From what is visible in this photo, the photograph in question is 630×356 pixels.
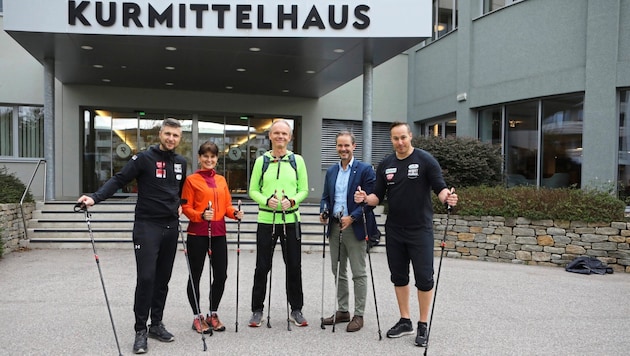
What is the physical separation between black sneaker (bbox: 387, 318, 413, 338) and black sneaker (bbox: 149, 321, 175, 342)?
191 centimetres

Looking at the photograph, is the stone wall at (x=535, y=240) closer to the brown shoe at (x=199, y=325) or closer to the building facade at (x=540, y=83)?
the building facade at (x=540, y=83)

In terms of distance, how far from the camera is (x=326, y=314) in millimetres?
4914

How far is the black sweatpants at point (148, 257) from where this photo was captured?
12.6 ft

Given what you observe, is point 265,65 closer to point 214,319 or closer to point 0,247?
point 0,247

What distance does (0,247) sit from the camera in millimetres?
7398

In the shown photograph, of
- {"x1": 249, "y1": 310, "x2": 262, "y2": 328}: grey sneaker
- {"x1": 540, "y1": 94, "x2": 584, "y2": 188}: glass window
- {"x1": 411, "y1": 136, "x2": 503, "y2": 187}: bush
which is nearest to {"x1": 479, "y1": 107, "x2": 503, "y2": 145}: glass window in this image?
{"x1": 540, "y1": 94, "x2": 584, "y2": 188}: glass window

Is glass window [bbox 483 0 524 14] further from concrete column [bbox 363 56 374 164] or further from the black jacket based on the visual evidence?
the black jacket

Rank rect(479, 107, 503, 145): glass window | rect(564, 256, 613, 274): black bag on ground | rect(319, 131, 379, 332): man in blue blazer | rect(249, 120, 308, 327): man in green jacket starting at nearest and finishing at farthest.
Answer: rect(249, 120, 308, 327): man in green jacket → rect(319, 131, 379, 332): man in blue blazer → rect(564, 256, 613, 274): black bag on ground → rect(479, 107, 503, 145): glass window

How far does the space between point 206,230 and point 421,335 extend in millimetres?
2096

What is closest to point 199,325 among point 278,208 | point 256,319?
point 256,319

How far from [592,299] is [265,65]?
7850 mm

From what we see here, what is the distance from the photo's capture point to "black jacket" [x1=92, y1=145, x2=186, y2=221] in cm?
389

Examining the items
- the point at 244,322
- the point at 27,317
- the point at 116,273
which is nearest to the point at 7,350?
the point at 27,317

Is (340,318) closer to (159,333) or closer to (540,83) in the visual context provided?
(159,333)
